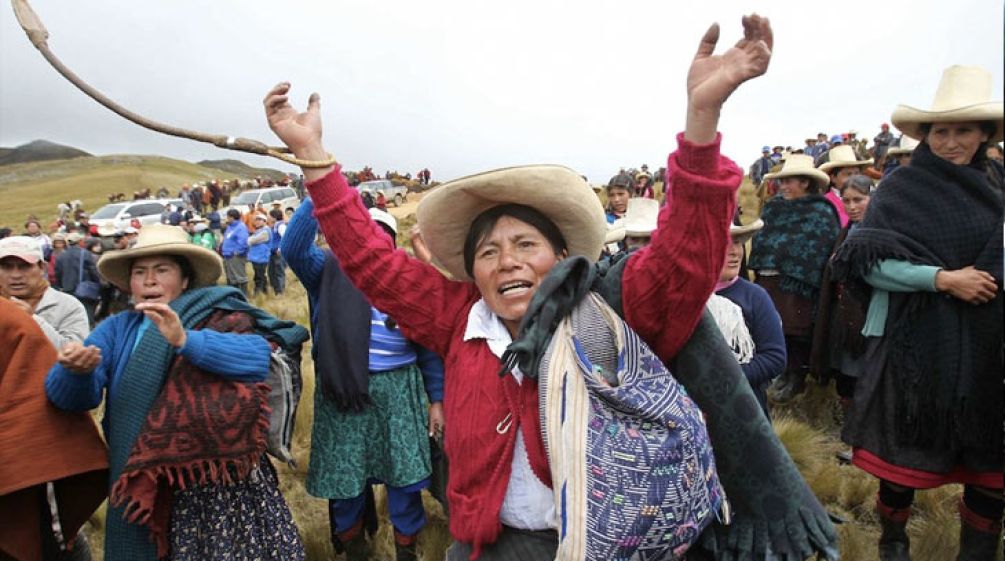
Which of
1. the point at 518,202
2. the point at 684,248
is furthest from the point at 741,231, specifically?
the point at 684,248

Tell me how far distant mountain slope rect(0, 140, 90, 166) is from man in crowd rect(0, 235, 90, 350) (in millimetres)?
117225

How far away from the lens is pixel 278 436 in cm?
268

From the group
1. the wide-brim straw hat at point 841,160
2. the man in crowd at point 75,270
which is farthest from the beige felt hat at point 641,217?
the man in crowd at point 75,270

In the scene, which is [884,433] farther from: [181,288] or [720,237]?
[181,288]

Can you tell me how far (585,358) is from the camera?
143 centimetres

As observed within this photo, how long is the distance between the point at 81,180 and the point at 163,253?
70223 mm

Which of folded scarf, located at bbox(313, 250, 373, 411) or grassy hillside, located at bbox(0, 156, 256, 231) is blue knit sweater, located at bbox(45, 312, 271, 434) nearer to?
folded scarf, located at bbox(313, 250, 373, 411)

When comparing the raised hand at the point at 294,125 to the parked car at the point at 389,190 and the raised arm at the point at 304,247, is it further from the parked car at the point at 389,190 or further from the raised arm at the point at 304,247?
the parked car at the point at 389,190

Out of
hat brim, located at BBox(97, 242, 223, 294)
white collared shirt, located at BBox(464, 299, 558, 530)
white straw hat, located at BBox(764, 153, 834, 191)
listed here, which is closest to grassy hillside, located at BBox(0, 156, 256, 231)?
hat brim, located at BBox(97, 242, 223, 294)

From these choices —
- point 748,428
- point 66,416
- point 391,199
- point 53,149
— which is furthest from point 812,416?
point 53,149

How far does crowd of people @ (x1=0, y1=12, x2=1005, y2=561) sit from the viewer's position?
1390 millimetres

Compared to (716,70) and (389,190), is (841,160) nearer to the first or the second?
(716,70)

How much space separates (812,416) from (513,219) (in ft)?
15.9

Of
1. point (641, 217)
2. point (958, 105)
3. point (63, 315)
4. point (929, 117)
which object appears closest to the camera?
point (958, 105)
